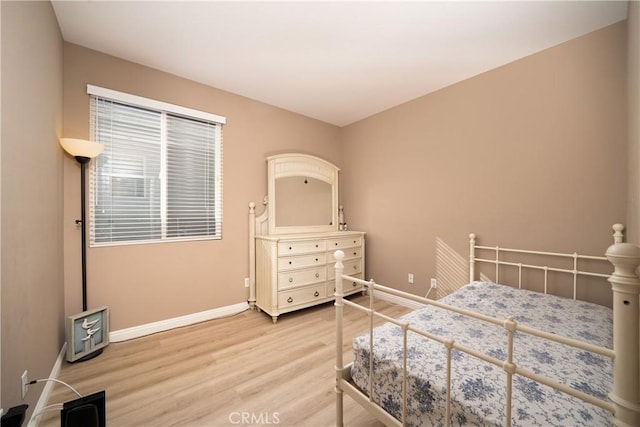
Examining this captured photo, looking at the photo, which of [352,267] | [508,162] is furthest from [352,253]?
[508,162]

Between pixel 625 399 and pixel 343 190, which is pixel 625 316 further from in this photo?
pixel 343 190

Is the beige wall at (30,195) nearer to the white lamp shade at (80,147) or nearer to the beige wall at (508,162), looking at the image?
the white lamp shade at (80,147)

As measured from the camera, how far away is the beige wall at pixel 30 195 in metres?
1.12

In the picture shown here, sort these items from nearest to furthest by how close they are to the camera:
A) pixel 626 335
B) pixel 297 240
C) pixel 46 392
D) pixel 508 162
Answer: pixel 626 335 → pixel 46 392 → pixel 508 162 → pixel 297 240

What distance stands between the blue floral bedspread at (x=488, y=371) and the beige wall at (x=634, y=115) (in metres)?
0.66

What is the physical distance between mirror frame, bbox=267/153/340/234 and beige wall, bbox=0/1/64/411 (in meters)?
1.87

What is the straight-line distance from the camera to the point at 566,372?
3.48 ft

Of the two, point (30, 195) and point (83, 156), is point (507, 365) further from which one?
point (83, 156)

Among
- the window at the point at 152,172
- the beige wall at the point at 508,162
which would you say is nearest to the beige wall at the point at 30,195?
the window at the point at 152,172

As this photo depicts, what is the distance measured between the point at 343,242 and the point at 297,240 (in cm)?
72

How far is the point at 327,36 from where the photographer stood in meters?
2.01

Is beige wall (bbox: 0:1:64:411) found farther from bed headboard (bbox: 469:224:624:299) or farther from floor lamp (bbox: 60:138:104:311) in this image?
bed headboard (bbox: 469:224:624:299)

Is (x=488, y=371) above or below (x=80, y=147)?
below

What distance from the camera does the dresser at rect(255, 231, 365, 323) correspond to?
273 centimetres
